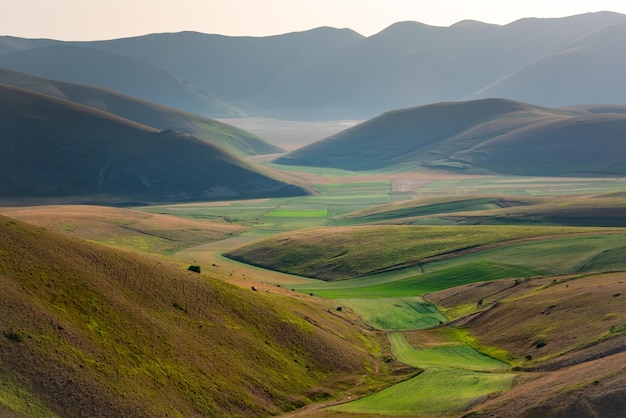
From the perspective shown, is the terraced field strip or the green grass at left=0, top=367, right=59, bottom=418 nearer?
the green grass at left=0, top=367, right=59, bottom=418

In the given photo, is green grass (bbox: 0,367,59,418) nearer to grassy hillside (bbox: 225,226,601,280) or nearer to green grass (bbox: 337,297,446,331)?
green grass (bbox: 337,297,446,331)

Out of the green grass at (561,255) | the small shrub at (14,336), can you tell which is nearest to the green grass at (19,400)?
the small shrub at (14,336)

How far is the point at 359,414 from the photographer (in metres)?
64.1

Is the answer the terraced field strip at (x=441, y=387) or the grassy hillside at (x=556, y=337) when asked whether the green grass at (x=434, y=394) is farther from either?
the grassy hillside at (x=556, y=337)

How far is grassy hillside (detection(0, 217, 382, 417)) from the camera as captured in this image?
58938 mm

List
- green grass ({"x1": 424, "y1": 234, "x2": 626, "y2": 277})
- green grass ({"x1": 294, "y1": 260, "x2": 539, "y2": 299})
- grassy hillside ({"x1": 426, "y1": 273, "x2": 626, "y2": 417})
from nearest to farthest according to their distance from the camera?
grassy hillside ({"x1": 426, "y1": 273, "x2": 626, "y2": 417}), green grass ({"x1": 424, "y1": 234, "x2": 626, "y2": 277}), green grass ({"x1": 294, "y1": 260, "x2": 539, "y2": 299})

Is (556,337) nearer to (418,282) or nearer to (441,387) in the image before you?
(441,387)

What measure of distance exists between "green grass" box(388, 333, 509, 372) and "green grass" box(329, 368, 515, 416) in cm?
485

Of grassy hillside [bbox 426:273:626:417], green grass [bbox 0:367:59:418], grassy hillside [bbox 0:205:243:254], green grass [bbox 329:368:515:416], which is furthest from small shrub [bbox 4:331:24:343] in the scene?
grassy hillside [bbox 0:205:243:254]

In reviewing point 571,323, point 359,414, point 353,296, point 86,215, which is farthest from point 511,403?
point 86,215

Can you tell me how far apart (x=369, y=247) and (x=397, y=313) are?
151 ft

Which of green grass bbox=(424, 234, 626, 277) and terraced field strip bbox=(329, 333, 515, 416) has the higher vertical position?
green grass bbox=(424, 234, 626, 277)

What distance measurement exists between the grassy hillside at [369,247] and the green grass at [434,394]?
216 feet

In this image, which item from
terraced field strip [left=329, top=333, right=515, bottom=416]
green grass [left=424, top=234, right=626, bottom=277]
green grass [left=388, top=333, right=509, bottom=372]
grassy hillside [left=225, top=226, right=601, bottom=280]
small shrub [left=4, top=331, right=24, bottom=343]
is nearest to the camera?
small shrub [left=4, top=331, right=24, bottom=343]
